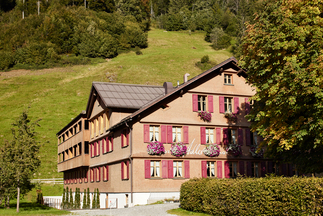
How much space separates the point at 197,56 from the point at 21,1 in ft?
298

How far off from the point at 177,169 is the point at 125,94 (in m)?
8.82

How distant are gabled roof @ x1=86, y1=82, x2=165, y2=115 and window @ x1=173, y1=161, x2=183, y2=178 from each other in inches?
238

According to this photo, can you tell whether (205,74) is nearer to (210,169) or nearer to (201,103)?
(201,103)

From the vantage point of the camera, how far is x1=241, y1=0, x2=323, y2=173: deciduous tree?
863 inches

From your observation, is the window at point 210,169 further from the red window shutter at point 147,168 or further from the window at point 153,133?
the red window shutter at point 147,168

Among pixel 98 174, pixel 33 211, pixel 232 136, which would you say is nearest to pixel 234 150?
pixel 232 136

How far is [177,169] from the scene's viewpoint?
32719 millimetres

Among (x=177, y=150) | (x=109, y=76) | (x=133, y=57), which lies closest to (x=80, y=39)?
(x=133, y=57)

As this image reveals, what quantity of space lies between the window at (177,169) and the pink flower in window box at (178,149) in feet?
2.66

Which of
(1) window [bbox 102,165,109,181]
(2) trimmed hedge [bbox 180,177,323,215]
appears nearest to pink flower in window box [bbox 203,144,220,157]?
(1) window [bbox 102,165,109,181]

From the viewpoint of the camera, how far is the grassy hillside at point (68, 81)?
75.1m

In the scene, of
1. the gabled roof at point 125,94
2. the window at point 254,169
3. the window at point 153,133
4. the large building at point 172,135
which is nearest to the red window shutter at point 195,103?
the large building at point 172,135

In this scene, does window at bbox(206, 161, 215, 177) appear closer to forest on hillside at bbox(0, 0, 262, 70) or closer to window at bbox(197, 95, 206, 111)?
window at bbox(197, 95, 206, 111)

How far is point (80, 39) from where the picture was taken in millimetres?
128875
